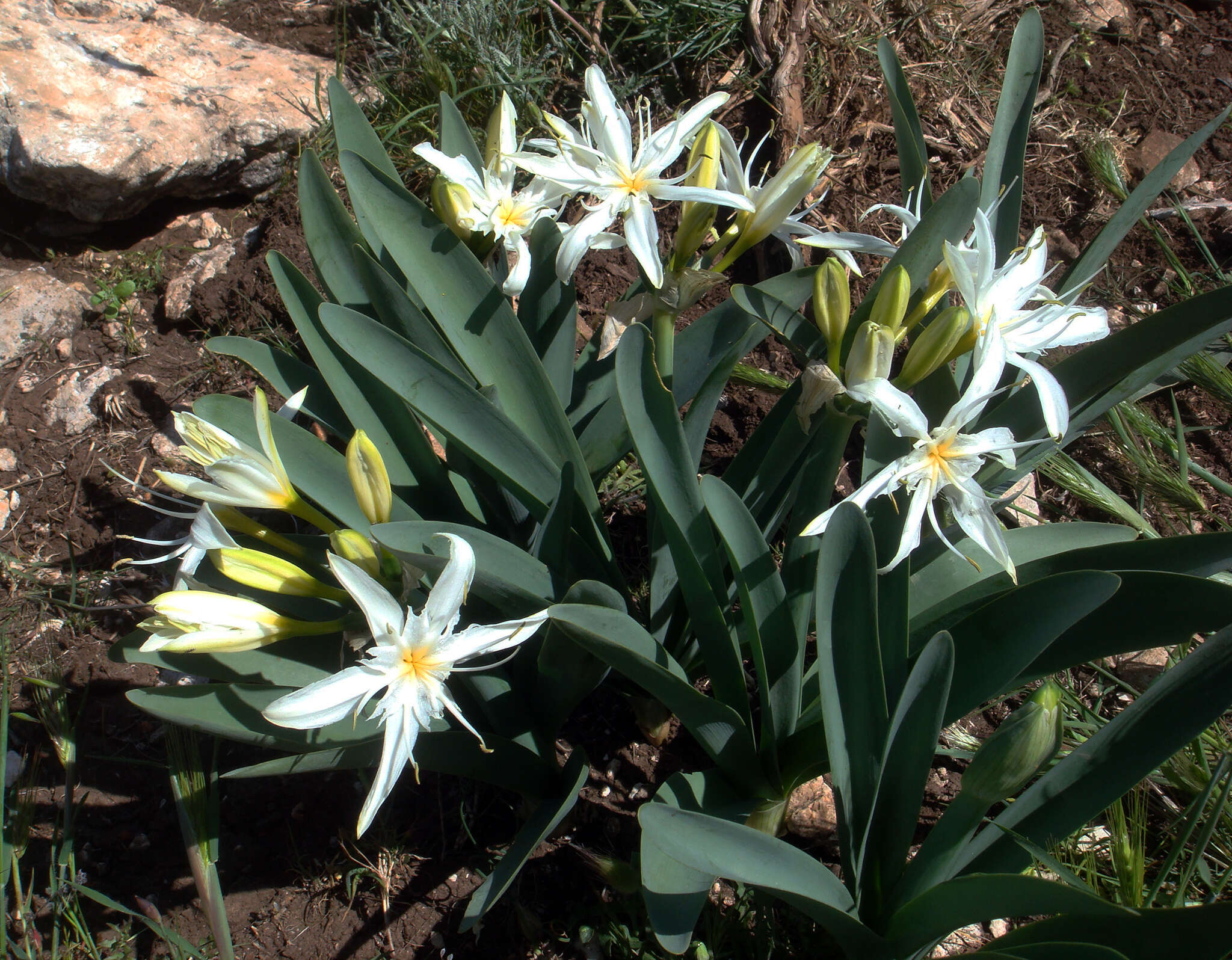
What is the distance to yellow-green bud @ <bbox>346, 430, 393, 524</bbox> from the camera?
1168 mm

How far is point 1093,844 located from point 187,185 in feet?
10.6

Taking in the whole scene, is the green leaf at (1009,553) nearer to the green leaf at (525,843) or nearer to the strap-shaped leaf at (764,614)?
the strap-shaped leaf at (764,614)

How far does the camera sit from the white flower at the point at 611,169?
1261mm

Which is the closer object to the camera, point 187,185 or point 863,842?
point 863,842

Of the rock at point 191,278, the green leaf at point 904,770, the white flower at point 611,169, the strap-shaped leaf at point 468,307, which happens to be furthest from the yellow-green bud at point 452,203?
the rock at point 191,278

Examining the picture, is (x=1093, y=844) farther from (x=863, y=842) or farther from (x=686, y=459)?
(x=686, y=459)

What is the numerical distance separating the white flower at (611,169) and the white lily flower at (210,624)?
2.42 feet

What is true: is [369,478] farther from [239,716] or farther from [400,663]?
[239,716]

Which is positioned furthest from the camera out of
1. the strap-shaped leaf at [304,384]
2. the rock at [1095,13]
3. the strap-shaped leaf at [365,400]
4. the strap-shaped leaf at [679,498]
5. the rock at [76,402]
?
the rock at [1095,13]

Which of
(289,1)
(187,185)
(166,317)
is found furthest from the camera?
(289,1)

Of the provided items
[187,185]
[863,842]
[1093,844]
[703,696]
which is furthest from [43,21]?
[1093,844]

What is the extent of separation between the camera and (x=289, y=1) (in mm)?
3420

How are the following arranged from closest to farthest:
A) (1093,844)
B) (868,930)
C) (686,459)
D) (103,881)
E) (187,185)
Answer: (868,930) < (686,459) < (1093,844) < (103,881) < (187,185)

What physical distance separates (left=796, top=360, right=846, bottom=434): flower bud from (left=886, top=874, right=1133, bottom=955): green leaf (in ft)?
2.11
